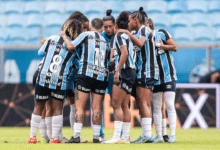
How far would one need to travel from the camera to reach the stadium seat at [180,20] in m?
12.4

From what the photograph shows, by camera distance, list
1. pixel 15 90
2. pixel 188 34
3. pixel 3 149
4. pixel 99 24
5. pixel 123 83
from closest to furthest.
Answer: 1. pixel 3 149
2. pixel 123 83
3. pixel 99 24
4. pixel 15 90
5. pixel 188 34

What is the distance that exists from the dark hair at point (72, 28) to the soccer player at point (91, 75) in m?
0.10

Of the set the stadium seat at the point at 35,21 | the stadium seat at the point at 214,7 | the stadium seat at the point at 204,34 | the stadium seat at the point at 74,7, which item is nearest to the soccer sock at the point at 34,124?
the stadium seat at the point at 35,21

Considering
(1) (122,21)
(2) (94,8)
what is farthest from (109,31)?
(2) (94,8)

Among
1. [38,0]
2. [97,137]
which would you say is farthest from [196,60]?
[38,0]

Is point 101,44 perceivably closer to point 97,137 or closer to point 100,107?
point 100,107

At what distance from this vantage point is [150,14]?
12781 mm

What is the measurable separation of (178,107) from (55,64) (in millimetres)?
4372

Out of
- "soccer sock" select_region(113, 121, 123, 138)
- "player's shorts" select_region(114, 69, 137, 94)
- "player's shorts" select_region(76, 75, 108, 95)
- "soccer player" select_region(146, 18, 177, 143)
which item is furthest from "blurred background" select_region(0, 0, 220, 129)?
"soccer sock" select_region(113, 121, 123, 138)

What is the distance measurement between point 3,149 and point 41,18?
32.3 ft

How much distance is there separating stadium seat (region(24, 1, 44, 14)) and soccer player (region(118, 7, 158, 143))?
8969mm

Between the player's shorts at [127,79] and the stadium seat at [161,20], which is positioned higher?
the stadium seat at [161,20]

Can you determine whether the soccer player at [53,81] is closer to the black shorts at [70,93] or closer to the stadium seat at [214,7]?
the black shorts at [70,93]

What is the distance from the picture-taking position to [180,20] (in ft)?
40.9
